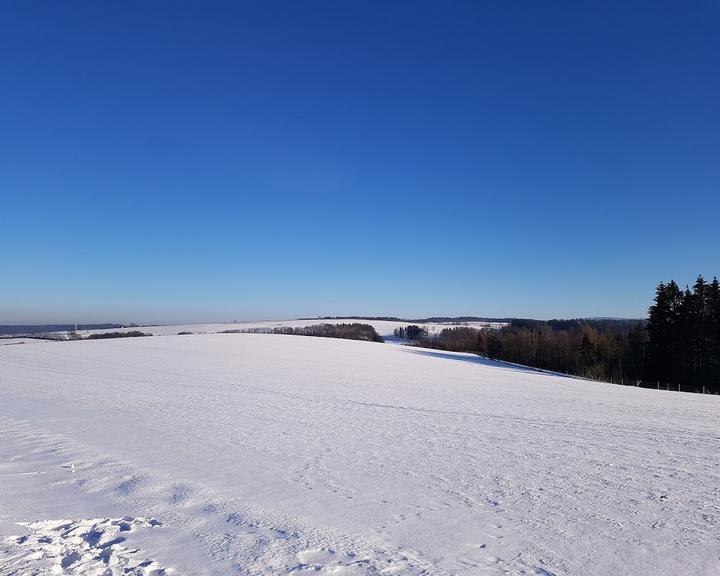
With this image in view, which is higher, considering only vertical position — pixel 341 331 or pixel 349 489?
pixel 341 331

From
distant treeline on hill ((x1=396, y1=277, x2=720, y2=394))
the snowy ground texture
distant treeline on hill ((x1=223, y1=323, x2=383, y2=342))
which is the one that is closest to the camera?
the snowy ground texture

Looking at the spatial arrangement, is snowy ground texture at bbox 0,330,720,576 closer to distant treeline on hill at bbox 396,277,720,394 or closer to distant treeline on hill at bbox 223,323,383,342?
distant treeline on hill at bbox 396,277,720,394

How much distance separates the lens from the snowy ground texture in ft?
17.0

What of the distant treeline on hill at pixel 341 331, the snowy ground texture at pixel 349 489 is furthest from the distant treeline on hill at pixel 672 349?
the distant treeline on hill at pixel 341 331

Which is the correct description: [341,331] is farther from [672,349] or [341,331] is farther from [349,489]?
[349,489]

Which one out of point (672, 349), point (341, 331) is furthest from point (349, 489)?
point (341, 331)

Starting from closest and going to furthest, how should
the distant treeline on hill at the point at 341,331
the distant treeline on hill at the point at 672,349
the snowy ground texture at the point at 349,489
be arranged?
the snowy ground texture at the point at 349,489 → the distant treeline on hill at the point at 672,349 → the distant treeline on hill at the point at 341,331

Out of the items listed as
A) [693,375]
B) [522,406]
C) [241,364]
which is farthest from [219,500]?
[693,375]

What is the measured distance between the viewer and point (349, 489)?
778cm

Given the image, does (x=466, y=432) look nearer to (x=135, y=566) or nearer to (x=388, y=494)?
(x=388, y=494)

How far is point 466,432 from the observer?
1356 cm

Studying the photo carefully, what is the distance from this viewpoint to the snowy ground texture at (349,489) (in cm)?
517

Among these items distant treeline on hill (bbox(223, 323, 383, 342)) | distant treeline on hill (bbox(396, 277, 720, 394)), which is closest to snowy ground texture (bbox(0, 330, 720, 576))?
distant treeline on hill (bbox(396, 277, 720, 394))

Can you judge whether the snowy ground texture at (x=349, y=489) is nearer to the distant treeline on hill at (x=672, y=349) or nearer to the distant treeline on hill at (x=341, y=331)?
the distant treeline on hill at (x=672, y=349)
